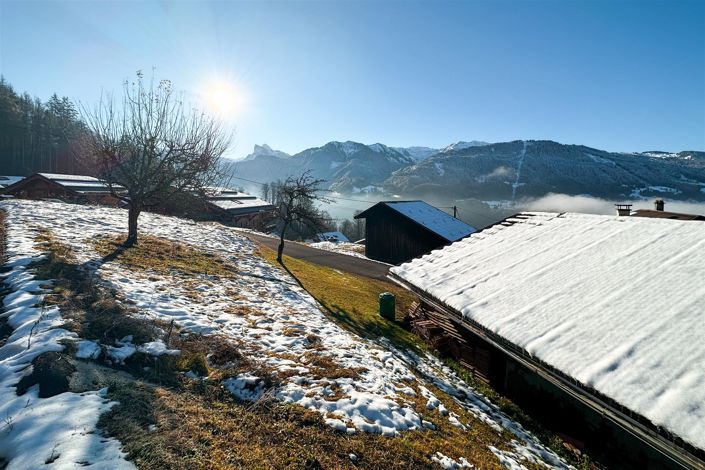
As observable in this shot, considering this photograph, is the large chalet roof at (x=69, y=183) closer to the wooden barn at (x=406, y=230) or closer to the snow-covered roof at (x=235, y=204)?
the snow-covered roof at (x=235, y=204)

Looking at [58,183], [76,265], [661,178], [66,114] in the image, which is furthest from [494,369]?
[661,178]

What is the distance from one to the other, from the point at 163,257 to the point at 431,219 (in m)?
22.2

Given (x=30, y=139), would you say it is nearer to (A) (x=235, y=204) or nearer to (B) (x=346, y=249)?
(A) (x=235, y=204)

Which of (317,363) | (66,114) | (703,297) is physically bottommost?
(317,363)

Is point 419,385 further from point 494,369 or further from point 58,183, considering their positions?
point 58,183

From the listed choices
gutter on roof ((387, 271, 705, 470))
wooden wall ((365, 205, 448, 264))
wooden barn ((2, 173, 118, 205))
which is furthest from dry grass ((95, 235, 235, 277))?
wooden barn ((2, 173, 118, 205))

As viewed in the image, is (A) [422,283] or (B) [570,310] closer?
(B) [570,310]

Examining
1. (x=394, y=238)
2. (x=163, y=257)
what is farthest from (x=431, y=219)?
(x=163, y=257)

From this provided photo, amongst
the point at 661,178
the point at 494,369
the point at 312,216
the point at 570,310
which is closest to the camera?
the point at 570,310

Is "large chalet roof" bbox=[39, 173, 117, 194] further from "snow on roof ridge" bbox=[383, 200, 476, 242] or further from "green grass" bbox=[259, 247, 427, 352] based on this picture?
"snow on roof ridge" bbox=[383, 200, 476, 242]

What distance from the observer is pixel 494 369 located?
Result: 335 inches

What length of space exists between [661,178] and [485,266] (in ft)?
882

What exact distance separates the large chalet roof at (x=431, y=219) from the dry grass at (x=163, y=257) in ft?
58.6

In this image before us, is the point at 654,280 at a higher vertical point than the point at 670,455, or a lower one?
higher
